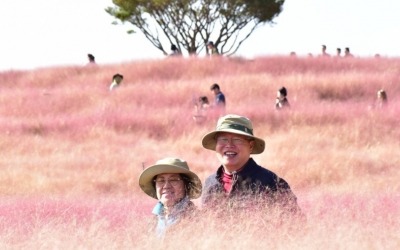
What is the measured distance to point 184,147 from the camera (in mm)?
20312

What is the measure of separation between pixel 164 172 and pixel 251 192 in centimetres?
81

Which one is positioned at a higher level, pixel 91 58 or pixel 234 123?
pixel 234 123

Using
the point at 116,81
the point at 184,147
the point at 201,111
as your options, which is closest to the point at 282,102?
the point at 201,111

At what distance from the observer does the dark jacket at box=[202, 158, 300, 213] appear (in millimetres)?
6770

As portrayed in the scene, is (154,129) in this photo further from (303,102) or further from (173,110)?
(303,102)

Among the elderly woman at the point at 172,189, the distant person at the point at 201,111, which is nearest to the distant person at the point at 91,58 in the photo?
the distant person at the point at 201,111

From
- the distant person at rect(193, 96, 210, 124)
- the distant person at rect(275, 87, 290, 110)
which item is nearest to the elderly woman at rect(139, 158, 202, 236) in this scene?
the distant person at rect(193, 96, 210, 124)

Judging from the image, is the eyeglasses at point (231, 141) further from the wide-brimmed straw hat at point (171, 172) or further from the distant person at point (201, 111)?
the distant person at point (201, 111)

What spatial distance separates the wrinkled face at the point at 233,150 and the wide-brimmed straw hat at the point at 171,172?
1.43 ft

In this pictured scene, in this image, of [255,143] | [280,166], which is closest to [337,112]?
[280,166]

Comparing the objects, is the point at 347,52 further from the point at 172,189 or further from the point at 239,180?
the point at 172,189

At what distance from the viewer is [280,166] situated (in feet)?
57.0

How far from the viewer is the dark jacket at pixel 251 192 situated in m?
6.77

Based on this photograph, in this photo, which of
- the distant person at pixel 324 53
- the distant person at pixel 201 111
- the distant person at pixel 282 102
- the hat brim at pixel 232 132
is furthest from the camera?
the distant person at pixel 324 53
